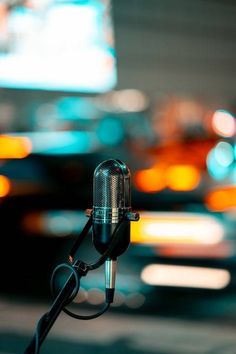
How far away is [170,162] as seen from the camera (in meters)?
9.23

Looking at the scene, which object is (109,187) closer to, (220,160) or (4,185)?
(4,185)

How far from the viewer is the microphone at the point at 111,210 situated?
10.3ft

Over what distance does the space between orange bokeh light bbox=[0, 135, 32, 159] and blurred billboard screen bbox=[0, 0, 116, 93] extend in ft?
29.4

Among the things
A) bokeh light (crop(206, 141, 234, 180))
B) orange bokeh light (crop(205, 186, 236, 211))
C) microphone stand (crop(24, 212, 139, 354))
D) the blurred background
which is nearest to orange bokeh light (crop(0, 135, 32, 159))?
the blurred background

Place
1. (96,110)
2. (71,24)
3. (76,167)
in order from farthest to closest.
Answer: (96,110) → (71,24) → (76,167)

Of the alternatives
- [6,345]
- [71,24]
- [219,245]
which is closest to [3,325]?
[6,345]

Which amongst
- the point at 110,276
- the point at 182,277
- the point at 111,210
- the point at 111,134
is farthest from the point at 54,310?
the point at 111,134

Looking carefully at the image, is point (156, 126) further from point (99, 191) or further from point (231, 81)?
point (99, 191)

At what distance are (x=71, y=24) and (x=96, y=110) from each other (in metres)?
2.82

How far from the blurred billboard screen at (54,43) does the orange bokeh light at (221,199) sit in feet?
36.5

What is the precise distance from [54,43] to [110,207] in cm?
1690

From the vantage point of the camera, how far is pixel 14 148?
9.47 m

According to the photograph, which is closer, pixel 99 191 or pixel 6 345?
pixel 99 191

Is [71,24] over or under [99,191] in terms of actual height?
over
